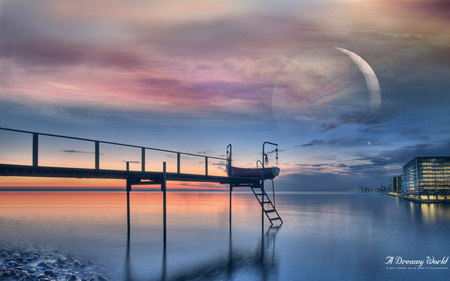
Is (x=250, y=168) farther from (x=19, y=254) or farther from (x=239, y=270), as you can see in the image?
(x=19, y=254)

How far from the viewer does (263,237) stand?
32.2 m

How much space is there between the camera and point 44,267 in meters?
20.2

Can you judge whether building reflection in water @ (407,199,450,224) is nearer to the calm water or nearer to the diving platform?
the calm water

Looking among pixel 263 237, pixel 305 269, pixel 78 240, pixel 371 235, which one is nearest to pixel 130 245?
pixel 78 240

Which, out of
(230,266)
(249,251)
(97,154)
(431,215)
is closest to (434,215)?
(431,215)

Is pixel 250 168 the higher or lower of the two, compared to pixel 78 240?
higher

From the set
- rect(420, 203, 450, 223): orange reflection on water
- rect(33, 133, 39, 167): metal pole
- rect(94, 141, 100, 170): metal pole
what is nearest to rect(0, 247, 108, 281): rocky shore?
rect(94, 141, 100, 170): metal pole

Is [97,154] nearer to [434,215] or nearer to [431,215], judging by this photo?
[431,215]

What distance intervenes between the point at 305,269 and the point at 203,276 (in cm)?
611

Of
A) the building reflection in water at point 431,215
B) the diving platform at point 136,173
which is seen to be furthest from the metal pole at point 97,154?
the building reflection in water at point 431,215

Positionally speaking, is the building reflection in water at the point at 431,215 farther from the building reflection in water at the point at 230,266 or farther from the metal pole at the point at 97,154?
the metal pole at the point at 97,154

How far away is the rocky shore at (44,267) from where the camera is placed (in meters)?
17.7

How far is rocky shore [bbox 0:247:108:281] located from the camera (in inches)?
698

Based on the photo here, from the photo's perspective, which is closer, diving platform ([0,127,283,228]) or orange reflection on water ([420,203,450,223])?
diving platform ([0,127,283,228])
